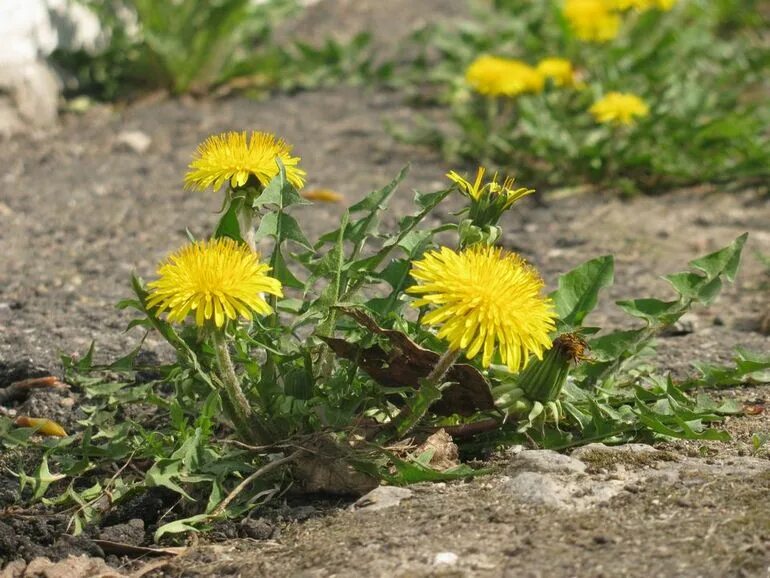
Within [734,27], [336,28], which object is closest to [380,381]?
[336,28]

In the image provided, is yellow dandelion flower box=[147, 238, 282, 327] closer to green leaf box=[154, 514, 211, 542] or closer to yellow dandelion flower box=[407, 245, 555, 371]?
yellow dandelion flower box=[407, 245, 555, 371]

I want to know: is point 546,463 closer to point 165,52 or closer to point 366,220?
point 366,220

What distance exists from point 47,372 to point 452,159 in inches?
103

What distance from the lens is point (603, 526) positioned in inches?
85.7

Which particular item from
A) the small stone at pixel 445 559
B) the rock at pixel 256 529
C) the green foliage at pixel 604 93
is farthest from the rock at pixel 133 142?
the small stone at pixel 445 559

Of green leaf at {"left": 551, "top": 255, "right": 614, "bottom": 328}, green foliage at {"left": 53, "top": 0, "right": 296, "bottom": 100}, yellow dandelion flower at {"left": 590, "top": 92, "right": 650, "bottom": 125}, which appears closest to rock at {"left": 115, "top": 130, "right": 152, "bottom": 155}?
green foliage at {"left": 53, "top": 0, "right": 296, "bottom": 100}

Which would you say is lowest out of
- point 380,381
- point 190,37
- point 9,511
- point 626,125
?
point 9,511

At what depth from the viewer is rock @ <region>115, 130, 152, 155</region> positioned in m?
5.23

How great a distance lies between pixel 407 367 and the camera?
246 centimetres

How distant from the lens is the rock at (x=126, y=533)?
7.91ft

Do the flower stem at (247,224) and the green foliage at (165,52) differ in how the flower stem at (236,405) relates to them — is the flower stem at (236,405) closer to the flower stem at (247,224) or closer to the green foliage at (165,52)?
the flower stem at (247,224)

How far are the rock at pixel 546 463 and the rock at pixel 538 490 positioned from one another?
0.03m

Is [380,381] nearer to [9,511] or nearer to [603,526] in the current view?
[603,526]

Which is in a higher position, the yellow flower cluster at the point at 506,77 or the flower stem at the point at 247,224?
the yellow flower cluster at the point at 506,77
